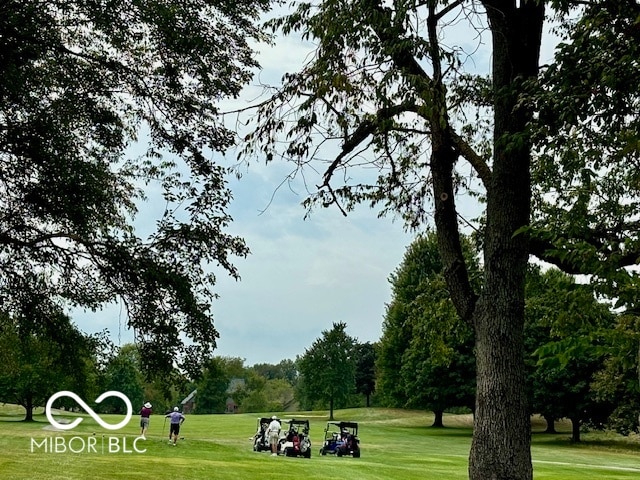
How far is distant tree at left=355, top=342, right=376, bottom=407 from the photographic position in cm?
7044

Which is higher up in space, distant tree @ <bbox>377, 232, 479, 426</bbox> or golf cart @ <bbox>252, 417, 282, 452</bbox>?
distant tree @ <bbox>377, 232, 479, 426</bbox>

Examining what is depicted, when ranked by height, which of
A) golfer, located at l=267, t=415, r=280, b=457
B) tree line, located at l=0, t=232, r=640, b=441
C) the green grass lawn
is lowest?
the green grass lawn

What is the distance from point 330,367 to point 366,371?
19818mm

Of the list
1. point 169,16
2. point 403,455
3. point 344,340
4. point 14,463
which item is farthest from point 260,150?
point 344,340

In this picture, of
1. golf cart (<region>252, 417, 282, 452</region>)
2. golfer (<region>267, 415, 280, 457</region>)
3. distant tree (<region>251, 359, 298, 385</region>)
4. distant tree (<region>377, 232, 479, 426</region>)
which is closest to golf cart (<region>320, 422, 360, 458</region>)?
golf cart (<region>252, 417, 282, 452</region>)

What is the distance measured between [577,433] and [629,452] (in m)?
6.41

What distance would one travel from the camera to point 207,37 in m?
9.75

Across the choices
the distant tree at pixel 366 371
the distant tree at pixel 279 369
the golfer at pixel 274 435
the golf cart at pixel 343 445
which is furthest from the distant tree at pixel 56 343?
the distant tree at pixel 279 369

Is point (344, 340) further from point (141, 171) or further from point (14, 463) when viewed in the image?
point (141, 171)

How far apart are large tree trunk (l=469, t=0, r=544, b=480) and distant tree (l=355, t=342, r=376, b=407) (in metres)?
63.4

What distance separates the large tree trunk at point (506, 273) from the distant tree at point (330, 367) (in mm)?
46805

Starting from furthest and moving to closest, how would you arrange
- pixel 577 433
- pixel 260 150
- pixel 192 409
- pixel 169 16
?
pixel 192 409 → pixel 577 433 → pixel 169 16 → pixel 260 150

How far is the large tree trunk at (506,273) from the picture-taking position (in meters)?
6.62

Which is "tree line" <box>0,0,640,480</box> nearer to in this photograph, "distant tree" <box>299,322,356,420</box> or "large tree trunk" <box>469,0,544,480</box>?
"large tree trunk" <box>469,0,544,480</box>
